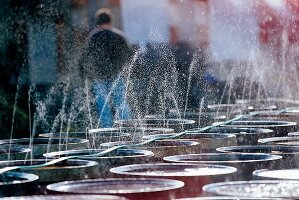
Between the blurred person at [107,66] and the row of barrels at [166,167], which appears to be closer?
the row of barrels at [166,167]

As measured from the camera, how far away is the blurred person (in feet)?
24.5

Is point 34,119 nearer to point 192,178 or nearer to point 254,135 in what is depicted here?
point 254,135

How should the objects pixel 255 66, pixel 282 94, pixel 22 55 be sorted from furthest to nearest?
pixel 255 66 → pixel 282 94 → pixel 22 55

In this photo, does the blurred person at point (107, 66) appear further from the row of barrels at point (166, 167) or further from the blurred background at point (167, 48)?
the row of barrels at point (166, 167)

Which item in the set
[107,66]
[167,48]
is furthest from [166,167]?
[167,48]

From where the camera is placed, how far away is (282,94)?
45.3 feet

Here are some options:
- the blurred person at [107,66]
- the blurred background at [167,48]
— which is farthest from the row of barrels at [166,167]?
the blurred background at [167,48]

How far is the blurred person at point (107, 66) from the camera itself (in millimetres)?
7465

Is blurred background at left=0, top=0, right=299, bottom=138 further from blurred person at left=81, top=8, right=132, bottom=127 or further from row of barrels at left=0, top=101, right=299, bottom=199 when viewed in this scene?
row of barrels at left=0, top=101, right=299, bottom=199

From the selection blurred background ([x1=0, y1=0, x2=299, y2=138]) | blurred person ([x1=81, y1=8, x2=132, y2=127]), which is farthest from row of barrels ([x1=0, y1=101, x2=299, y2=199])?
blurred background ([x1=0, y1=0, x2=299, y2=138])

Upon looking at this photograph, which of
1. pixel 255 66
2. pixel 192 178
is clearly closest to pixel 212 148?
pixel 192 178

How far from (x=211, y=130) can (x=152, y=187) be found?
6.81ft

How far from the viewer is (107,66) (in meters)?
9.12

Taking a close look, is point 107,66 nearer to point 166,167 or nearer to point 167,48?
point 167,48
